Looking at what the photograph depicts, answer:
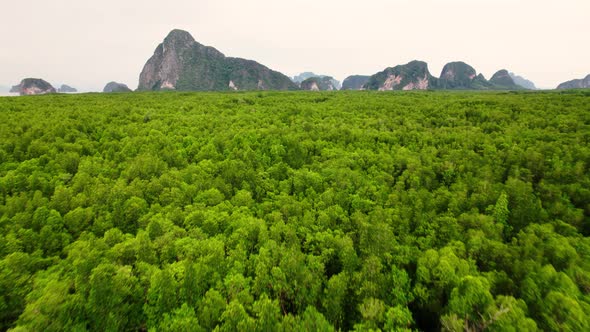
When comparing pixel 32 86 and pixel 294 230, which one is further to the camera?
pixel 32 86

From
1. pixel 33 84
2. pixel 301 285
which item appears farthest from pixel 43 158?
pixel 33 84

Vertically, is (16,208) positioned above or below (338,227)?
above

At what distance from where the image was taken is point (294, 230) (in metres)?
18.8

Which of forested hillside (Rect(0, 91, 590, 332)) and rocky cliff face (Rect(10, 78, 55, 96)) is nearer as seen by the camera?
forested hillside (Rect(0, 91, 590, 332))

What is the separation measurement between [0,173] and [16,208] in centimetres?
1031

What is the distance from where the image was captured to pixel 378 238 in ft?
58.0

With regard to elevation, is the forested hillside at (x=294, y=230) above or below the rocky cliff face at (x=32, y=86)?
below

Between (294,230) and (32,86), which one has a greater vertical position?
(32,86)

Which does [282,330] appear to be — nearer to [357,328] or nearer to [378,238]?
[357,328]

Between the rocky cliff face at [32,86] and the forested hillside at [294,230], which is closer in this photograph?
the forested hillside at [294,230]

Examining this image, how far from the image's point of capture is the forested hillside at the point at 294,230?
1240 cm

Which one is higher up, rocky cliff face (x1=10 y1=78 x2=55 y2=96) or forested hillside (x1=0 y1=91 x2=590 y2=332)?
rocky cliff face (x1=10 y1=78 x2=55 y2=96)

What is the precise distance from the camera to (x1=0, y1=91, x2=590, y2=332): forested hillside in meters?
12.4

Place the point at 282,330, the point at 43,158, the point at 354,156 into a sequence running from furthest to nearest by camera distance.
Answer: the point at 354,156 → the point at 43,158 → the point at 282,330
